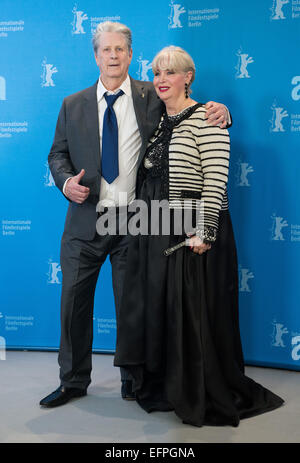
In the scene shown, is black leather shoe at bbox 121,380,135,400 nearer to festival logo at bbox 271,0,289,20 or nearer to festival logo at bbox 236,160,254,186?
festival logo at bbox 236,160,254,186

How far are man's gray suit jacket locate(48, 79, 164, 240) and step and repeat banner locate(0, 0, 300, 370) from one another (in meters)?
0.63

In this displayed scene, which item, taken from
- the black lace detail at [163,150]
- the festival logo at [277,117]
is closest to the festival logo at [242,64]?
the festival logo at [277,117]

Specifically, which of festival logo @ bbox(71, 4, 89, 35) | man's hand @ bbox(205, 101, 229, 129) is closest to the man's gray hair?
man's hand @ bbox(205, 101, 229, 129)

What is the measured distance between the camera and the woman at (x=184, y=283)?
8.18 feet

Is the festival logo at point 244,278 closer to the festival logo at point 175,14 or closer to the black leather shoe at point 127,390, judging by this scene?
the black leather shoe at point 127,390

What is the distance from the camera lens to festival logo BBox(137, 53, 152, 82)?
3.30 meters

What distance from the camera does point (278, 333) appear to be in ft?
10.8

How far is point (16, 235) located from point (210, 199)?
5.16ft

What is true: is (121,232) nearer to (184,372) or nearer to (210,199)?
(210,199)

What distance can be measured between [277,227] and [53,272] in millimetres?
1419
